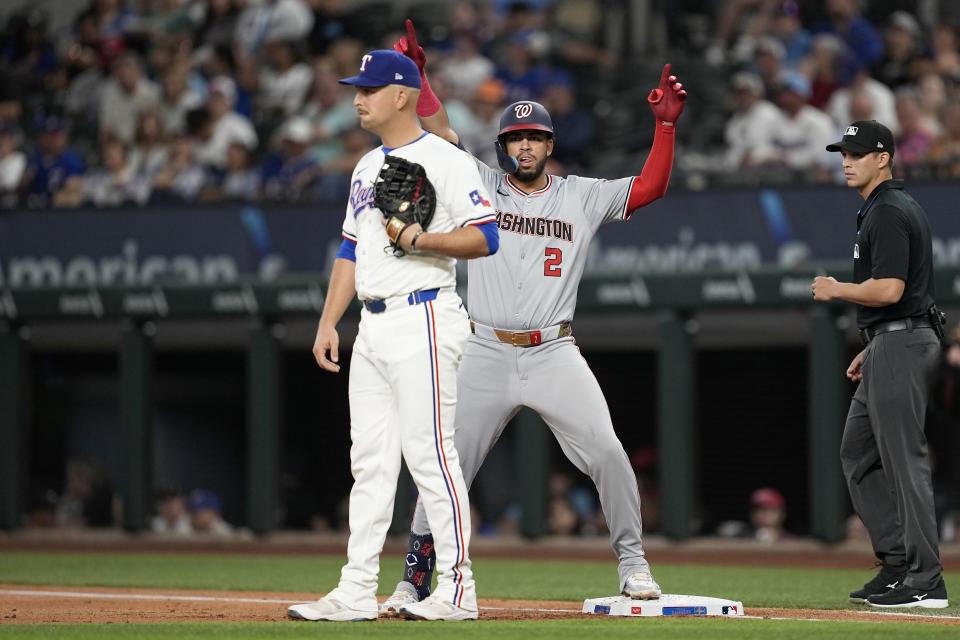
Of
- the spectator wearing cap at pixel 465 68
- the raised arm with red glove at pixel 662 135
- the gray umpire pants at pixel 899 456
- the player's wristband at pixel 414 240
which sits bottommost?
the gray umpire pants at pixel 899 456

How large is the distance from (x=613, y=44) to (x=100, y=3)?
5.98m

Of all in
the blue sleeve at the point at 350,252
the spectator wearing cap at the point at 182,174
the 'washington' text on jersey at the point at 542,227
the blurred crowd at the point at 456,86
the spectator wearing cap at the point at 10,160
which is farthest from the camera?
the spectator wearing cap at the point at 10,160

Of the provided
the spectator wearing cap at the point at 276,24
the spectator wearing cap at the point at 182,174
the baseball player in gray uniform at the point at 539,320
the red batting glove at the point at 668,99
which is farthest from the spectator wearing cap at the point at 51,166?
the red batting glove at the point at 668,99

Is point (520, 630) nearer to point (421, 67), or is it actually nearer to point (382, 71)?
point (382, 71)

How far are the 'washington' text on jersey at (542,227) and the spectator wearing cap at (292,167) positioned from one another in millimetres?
6624

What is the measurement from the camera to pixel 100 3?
1619 centimetres

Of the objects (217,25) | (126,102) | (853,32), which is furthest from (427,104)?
(217,25)

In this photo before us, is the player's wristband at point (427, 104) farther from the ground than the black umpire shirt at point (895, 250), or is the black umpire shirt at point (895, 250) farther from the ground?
the player's wristband at point (427, 104)

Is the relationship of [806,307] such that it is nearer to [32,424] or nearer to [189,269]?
[189,269]

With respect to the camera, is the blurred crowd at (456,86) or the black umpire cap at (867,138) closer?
the black umpire cap at (867,138)

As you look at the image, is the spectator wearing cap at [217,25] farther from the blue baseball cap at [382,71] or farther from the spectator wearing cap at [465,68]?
the blue baseball cap at [382,71]

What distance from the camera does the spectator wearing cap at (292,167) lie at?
1214cm

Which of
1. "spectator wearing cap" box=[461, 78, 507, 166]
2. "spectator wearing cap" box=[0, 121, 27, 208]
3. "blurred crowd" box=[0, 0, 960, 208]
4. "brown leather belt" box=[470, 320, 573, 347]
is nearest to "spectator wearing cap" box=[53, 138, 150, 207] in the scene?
"blurred crowd" box=[0, 0, 960, 208]

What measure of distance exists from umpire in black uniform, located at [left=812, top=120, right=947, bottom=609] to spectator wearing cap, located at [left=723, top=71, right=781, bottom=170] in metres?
5.62
